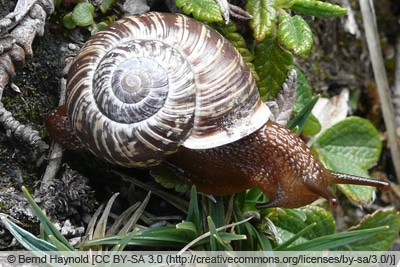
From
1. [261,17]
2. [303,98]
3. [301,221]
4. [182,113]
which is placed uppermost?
[261,17]

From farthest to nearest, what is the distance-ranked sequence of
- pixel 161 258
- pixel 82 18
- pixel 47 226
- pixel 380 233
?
pixel 380 233
pixel 82 18
pixel 161 258
pixel 47 226

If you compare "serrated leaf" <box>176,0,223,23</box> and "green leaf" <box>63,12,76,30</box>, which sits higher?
"serrated leaf" <box>176,0,223,23</box>

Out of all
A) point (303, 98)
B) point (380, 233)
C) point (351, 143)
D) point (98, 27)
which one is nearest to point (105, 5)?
point (98, 27)

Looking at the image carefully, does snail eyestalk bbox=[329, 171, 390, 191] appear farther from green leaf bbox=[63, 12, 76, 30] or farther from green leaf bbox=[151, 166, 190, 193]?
green leaf bbox=[63, 12, 76, 30]

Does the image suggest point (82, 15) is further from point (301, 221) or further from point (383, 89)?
point (383, 89)

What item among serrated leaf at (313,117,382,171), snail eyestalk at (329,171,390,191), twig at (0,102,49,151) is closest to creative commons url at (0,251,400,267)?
snail eyestalk at (329,171,390,191)

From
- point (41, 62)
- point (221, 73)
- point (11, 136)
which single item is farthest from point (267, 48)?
point (11, 136)

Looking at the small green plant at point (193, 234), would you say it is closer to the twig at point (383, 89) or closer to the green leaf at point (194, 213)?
the green leaf at point (194, 213)
